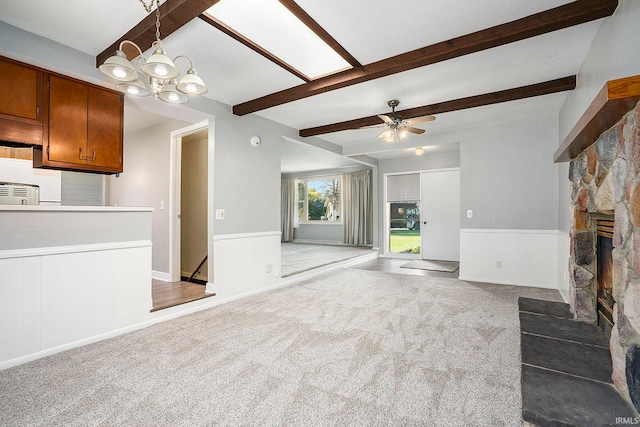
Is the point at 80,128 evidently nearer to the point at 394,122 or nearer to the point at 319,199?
the point at 394,122

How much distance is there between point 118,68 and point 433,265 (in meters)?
6.05

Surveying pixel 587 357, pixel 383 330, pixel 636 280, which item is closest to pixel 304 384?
pixel 383 330

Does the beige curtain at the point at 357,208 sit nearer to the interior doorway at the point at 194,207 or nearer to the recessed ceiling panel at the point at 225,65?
the interior doorway at the point at 194,207

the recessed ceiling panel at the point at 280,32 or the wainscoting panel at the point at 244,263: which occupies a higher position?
the recessed ceiling panel at the point at 280,32

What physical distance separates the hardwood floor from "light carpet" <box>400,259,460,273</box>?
403 cm

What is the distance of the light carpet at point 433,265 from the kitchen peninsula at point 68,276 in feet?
15.8

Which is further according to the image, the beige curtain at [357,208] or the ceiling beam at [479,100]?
the beige curtain at [357,208]

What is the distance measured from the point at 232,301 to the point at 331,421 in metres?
2.49

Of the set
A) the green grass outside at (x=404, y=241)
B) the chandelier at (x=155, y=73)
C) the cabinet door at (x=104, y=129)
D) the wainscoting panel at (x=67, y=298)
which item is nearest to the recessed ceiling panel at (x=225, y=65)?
the chandelier at (x=155, y=73)

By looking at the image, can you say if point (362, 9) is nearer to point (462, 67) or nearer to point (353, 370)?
point (462, 67)

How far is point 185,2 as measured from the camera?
181 cm

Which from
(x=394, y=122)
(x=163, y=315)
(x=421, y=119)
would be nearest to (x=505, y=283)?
(x=421, y=119)

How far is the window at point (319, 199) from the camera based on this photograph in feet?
30.5

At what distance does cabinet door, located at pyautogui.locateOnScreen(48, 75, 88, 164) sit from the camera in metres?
2.59
